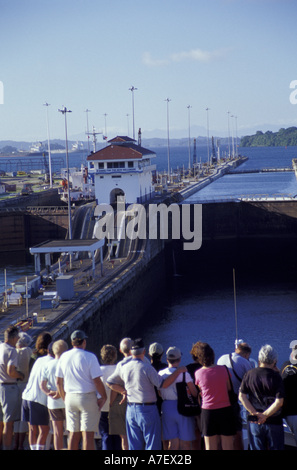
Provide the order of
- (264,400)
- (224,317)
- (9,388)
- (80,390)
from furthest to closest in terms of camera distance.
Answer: (224,317), (9,388), (80,390), (264,400)

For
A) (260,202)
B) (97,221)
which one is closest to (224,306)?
(97,221)

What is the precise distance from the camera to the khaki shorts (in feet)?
29.8

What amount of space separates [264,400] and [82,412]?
254 centimetres

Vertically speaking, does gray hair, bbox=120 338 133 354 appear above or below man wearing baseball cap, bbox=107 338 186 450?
above

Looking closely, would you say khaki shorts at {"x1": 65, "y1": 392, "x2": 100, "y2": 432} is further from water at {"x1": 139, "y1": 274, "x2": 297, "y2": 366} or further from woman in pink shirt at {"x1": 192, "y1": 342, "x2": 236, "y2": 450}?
water at {"x1": 139, "y1": 274, "x2": 297, "y2": 366}

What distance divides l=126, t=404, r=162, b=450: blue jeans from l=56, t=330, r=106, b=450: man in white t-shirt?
1.62 feet

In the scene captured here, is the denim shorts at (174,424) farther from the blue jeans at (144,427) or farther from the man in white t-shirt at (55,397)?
the man in white t-shirt at (55,397)

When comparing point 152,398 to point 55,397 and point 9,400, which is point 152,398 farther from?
point 9,400

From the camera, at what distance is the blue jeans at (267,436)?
8578 mm

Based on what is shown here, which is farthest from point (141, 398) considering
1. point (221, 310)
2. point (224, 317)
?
point (221, 310)

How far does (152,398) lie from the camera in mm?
8938

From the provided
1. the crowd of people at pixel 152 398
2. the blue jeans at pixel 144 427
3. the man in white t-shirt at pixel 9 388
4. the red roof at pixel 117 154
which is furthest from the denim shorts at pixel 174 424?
the red roof at pixel 117 154

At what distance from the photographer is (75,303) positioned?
90.7ft

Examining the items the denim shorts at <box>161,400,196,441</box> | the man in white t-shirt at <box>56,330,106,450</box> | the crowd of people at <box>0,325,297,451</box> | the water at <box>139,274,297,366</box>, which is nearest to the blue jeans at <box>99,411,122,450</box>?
the crowd of people at <box>0,325,297,451</box>
